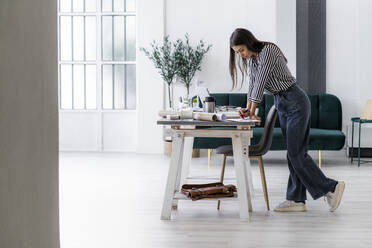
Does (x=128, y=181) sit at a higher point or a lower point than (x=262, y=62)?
lower

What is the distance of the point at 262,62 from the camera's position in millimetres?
4047

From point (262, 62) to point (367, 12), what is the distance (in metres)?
4.16

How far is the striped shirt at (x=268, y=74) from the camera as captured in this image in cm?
403

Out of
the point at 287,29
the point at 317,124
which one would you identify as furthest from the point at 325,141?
the point at 287,29

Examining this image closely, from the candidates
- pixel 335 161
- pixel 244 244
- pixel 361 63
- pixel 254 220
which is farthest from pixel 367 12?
pixel 244 244

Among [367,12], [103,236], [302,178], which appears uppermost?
[367,12]

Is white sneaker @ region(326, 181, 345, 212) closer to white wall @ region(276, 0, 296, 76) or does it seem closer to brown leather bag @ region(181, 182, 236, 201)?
brown leather bag @ region(181, 182, 236, 201)

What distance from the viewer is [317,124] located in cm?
758

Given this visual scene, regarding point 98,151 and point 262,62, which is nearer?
point 262,62

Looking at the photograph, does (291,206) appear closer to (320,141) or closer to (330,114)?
(320,141)

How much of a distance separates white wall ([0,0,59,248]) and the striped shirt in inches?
76.4

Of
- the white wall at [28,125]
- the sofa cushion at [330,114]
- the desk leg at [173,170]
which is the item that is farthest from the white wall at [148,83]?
the white wall at [28,125]

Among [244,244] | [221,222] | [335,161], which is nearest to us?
[244,244]

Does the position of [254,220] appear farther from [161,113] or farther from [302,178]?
[161,113]
